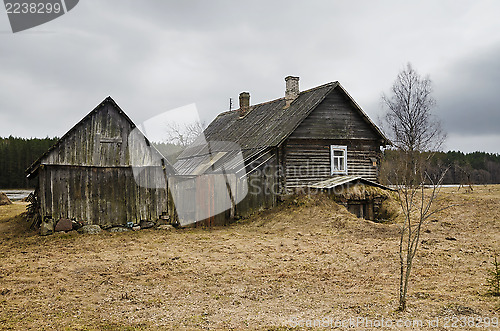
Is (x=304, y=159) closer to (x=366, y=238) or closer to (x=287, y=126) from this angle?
(x=287, y=126)

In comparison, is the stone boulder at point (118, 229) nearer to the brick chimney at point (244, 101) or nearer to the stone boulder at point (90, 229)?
the stone boulder at point (90, 229)

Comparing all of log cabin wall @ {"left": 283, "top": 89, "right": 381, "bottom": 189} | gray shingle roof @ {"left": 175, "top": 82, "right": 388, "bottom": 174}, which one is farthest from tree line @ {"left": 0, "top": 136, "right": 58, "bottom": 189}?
log cabin wall @ {"left": 283, "top": 89, "right": 381, "bottom": 189}

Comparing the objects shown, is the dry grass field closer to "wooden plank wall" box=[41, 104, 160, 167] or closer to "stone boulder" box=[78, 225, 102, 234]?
"stone boulder" box=[78, 225, 102, 234]

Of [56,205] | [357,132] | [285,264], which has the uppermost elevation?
[357,132]

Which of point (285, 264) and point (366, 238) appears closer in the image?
point (285, 264)

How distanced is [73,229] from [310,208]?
10.3 metres

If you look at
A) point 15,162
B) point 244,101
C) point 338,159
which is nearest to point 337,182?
point 338,159

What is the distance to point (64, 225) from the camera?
15.3m

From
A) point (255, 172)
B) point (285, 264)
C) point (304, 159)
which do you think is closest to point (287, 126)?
point (304, 159)

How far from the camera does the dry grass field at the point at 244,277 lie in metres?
6.67

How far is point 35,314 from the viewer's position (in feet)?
22.9

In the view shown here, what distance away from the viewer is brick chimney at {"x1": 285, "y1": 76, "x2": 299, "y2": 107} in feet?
78.1

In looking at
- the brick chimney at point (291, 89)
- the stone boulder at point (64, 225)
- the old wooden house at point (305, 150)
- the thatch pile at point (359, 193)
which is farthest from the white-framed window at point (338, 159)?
the stone boulder at point (64, 225)

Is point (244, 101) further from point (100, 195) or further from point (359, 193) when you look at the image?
point (100, 195)
